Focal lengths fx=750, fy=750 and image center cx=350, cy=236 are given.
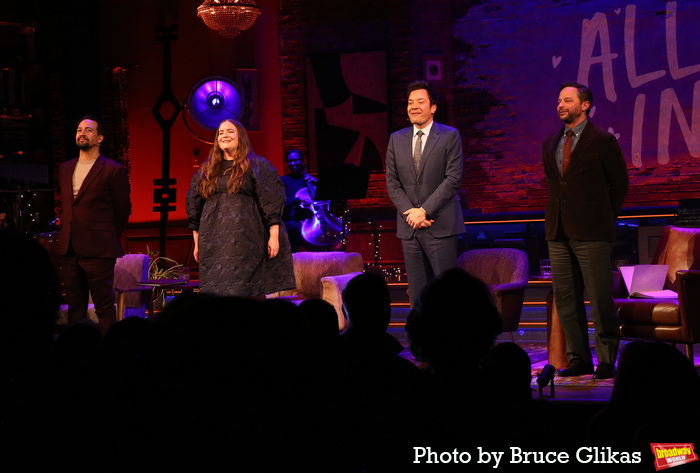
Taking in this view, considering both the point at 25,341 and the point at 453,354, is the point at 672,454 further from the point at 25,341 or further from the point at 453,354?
the point at 25,341

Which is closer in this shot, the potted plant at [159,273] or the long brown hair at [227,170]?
the long brown hair at [227,170]

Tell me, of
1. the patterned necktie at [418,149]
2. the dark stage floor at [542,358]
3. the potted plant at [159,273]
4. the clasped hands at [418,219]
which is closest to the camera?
the dark stage floor at [542,358]

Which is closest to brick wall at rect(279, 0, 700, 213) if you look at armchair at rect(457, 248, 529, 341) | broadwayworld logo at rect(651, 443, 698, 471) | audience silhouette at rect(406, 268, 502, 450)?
armchair at rect(457, 248, 529, 341)

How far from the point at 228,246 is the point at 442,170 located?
4.27ft

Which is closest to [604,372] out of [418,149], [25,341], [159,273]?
[418,149]

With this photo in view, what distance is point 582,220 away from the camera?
4172mm

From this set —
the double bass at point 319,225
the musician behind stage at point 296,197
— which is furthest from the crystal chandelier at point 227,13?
the double bass at point 319,225

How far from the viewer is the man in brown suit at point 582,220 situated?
416cm

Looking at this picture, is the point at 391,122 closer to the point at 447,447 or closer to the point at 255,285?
the point at 255,285

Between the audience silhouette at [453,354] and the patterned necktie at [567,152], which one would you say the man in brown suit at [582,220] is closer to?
the patterned necktie at [567,152]

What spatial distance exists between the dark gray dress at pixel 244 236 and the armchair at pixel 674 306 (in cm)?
213

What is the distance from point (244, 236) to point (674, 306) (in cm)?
256

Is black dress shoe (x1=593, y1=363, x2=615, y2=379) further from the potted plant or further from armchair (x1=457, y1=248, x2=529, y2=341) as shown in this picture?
the potted plant

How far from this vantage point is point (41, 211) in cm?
948
